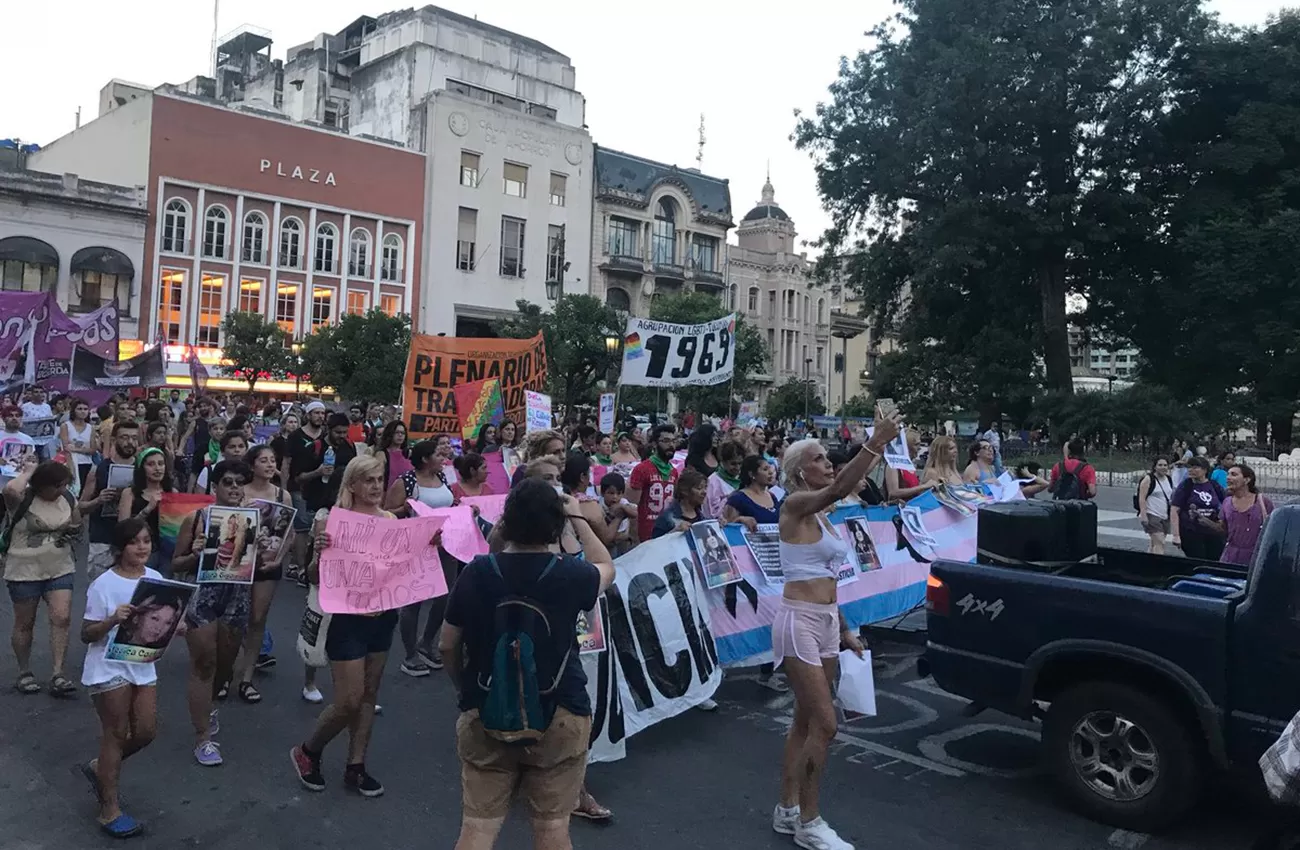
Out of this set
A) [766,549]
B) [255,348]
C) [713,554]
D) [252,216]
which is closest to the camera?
[713,554]

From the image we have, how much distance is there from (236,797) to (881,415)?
12.2 ft

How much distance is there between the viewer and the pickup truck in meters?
4.45

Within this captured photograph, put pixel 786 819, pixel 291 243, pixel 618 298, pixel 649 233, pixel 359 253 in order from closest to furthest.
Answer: pixel 786 819, pixel 291 243, pixel 359 253, pixel 618 298, pixel 649 233

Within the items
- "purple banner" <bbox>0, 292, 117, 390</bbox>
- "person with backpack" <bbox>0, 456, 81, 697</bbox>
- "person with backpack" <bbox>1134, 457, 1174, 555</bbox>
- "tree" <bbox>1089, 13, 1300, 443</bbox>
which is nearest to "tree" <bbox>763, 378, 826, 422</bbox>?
"tree" <bbox>1089, 13, 1300, 443</bbox>

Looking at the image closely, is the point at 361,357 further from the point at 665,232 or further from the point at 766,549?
the point at 766,549

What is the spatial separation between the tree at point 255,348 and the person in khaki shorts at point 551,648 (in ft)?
138

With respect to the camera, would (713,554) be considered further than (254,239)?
No

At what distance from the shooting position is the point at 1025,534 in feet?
18.8

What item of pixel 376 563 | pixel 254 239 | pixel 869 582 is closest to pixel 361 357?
pixel 254 239

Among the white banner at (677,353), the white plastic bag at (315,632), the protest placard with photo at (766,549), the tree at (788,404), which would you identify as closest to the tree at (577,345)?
the tree at (788,404)

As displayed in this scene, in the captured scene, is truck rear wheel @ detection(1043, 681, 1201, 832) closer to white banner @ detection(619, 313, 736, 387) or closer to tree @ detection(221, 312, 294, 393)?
white banner @ detection(619, 313, 736, 387)

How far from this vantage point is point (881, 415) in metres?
4.30

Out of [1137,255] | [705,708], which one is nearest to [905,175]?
[1137,255]

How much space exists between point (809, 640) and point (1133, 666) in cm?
172
